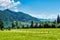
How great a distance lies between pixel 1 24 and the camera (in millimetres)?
172625

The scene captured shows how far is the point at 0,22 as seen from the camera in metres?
174

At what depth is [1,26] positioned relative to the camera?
566 feet

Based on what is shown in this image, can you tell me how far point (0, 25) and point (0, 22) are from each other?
9.96 ft

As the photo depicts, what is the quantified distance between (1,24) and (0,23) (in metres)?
1.35

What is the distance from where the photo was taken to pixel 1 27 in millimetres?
172750

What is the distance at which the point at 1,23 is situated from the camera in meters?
173

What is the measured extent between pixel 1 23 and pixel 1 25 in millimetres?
1890

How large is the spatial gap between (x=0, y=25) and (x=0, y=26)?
1.12 metres

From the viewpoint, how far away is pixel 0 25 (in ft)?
567

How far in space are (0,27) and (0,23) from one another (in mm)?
3879

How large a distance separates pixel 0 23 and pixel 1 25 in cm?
213

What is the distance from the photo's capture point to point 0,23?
567ft

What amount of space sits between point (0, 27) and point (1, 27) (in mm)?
1302
